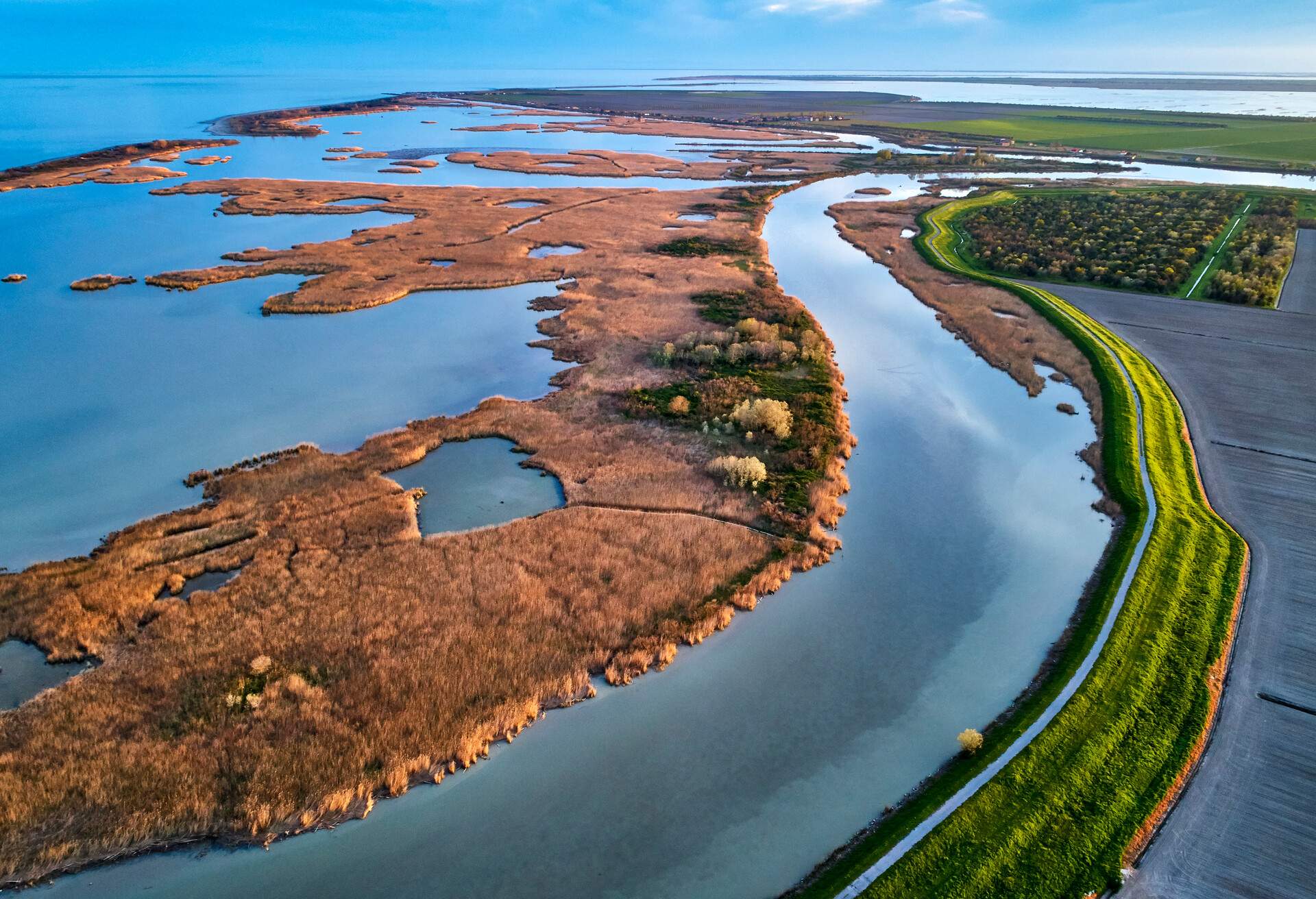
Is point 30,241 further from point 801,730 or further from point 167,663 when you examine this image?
point 801,730

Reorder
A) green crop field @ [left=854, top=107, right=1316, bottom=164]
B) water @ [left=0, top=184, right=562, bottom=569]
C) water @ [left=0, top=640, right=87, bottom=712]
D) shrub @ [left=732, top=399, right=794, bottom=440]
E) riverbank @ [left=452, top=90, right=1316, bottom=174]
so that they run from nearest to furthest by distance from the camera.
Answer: water @ [left=0, top=640, right=87, bottom=712] → water @ [left=0, top=184, right=562, bottom=569] → shrub @ [left=732, top=399, right=794, bottom=440] → riverbank @ [left=452, top=90, right=1316, bottom=174] → green crop field @ [left=854, top=107, right=1316, bottom=164]

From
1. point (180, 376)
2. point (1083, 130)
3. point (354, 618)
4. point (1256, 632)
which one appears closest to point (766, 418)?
point (1256, 632)

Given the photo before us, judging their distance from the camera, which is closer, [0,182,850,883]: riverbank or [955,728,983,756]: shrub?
[0,182,850,883]: riverbank

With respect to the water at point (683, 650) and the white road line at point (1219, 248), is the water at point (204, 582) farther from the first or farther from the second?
the white road line at point (1219, 248)

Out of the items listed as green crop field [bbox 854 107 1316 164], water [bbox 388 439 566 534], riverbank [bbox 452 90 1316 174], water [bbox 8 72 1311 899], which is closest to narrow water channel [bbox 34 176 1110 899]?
water [bbox 8 72 1311 899]

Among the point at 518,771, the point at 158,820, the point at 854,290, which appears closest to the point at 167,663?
the point at 158,820

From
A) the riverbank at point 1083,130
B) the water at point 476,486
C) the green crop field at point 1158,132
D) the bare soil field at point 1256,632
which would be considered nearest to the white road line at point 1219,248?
the bare soil field at point 1256,632

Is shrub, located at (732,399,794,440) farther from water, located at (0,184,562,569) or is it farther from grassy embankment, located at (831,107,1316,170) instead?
grassy embankment, located at (831,107,1316,170)
